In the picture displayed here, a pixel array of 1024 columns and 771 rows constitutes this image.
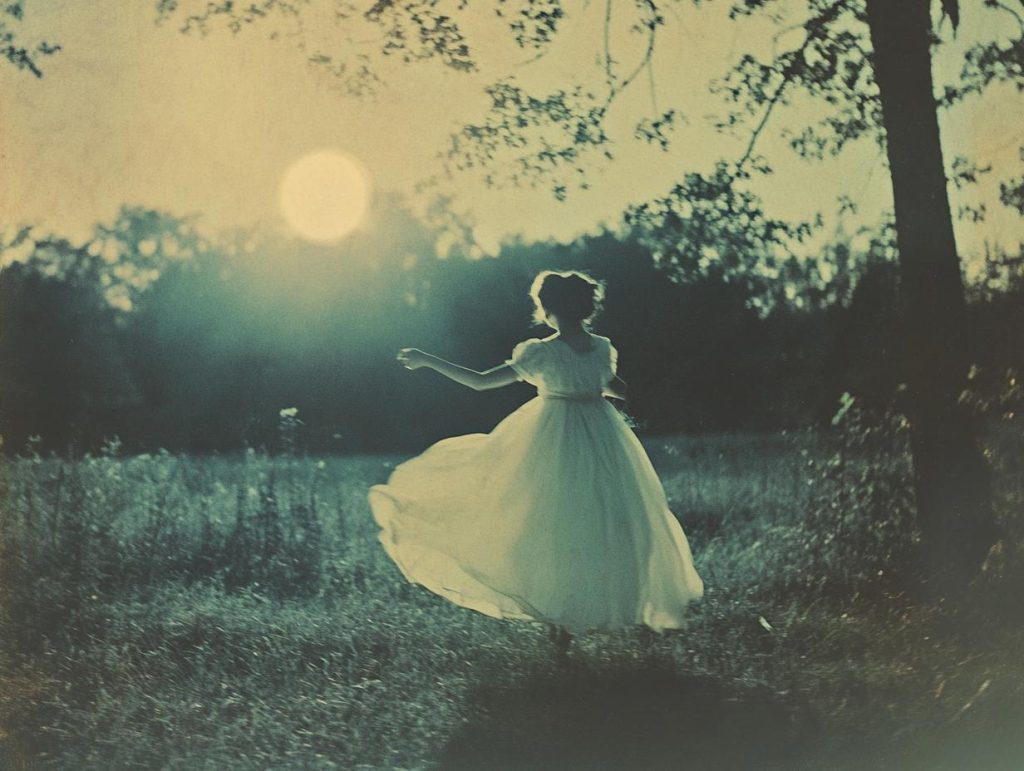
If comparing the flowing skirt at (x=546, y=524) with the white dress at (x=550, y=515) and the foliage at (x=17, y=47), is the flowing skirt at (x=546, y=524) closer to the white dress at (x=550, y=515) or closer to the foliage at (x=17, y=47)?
the white dress at (x=550, y=515)

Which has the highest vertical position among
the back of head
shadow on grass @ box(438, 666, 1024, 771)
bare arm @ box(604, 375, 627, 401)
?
the back of head

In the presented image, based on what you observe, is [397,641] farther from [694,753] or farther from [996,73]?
[996,73]

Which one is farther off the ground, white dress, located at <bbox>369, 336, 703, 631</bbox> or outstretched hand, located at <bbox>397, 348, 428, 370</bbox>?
outstretched hand, located at <bbox>397, 348, 428, 370</bbox>

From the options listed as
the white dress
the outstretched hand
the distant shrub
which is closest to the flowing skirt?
the white dress

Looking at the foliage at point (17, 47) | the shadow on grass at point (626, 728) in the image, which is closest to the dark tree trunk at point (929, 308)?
the shadow on grass at point (626, 728)

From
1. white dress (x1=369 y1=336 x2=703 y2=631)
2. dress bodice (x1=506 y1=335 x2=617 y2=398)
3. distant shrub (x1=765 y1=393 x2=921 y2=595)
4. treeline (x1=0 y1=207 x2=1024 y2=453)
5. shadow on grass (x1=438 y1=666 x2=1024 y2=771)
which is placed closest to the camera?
shadow on grass (x1=438 y1=666 x2=1024 y2=771)

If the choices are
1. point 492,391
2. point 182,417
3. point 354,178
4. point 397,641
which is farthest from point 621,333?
point 182,417

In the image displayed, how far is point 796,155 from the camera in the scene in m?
4.77

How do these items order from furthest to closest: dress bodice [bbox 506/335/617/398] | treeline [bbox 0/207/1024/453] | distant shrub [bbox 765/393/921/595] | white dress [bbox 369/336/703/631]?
distant shrub [bbox 765/393/921/595] → treeline [bbox 0/207/1024/453] → dress bodice [bbox 506/335/617/398] → white dress [bbox 369/336/703/631]

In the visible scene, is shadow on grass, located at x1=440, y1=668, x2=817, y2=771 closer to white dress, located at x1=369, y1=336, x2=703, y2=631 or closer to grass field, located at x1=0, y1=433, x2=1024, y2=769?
grass field, located at x1=0, y1=433, x2=1024, y2=769

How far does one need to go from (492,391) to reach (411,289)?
626mm

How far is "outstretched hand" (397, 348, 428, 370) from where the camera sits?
4418 mm

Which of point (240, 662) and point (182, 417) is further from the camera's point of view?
point (182, 417)

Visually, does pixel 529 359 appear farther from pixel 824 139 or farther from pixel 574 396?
pixel 824 139
